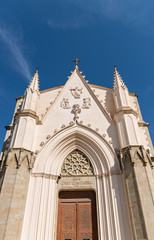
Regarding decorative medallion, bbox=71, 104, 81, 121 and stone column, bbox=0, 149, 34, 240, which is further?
decorative medallion, bbox=71, 104, 81, 121

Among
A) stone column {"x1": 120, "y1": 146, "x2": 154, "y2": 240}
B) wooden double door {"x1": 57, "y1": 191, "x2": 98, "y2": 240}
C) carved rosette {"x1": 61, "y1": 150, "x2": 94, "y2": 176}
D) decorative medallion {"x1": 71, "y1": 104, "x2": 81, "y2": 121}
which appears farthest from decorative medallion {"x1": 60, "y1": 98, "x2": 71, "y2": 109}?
wooden double door {"x1": 57, "y1": 191, "x2": 98, "y2": 240}

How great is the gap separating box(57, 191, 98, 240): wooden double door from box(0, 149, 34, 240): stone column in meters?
2.11

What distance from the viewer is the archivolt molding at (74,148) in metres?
9.89

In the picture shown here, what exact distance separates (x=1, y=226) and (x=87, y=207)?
161 inches

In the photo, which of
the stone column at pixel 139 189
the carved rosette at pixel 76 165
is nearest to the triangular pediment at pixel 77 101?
the carved rosette at pixel 76 165

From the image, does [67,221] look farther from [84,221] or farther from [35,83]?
[35,83]

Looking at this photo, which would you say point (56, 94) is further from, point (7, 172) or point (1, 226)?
point (1, 226)

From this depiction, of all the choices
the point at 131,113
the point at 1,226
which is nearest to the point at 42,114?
the point at 131,113

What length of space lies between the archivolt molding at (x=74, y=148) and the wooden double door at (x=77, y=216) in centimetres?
139

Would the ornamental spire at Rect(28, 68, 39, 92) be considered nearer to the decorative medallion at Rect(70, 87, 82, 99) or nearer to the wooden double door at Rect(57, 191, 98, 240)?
the decorative medallion at Rect(70, 87, 82, 99)

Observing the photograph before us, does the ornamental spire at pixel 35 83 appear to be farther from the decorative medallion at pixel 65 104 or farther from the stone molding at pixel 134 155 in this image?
the stone molding at pixel 134 155

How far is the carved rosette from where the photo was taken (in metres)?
10.2

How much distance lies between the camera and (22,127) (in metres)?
10.7

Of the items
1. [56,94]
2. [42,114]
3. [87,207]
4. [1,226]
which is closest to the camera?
[1,226]
